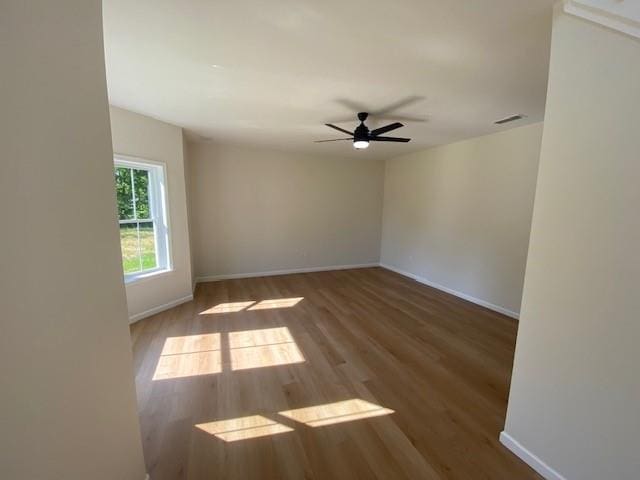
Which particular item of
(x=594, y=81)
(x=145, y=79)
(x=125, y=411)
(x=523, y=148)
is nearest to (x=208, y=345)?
(x=125, y=411)

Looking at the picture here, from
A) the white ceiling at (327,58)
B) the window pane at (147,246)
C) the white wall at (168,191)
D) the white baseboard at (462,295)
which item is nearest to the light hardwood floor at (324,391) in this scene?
the white baseboard at (462,295)

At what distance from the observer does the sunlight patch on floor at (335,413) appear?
1.87 metres

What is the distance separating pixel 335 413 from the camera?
1.94 metres

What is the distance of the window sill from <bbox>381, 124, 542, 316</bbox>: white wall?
14.8 feet

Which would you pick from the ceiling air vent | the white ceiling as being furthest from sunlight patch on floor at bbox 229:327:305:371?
the ceiling air vent

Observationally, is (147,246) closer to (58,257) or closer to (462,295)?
(58,257)

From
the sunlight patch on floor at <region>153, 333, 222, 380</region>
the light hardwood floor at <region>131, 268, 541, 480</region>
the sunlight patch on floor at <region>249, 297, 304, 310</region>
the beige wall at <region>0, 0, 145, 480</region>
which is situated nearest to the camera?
the beige wall at <region>0, 0, 145, 480</region>

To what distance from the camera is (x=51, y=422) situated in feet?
2.53

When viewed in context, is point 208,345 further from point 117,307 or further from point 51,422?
point 51,422

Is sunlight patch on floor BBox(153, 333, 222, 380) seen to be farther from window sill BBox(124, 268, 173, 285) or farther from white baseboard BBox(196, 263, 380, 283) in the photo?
white baseboard BBox(196, 263, 380, 283)

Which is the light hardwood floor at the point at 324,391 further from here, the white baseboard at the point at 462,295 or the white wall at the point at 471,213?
the white wall at the point at 471,213

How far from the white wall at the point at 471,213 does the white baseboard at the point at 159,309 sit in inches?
171

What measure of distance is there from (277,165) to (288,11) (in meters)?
3.90

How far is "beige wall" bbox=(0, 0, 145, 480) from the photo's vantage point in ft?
2.12
